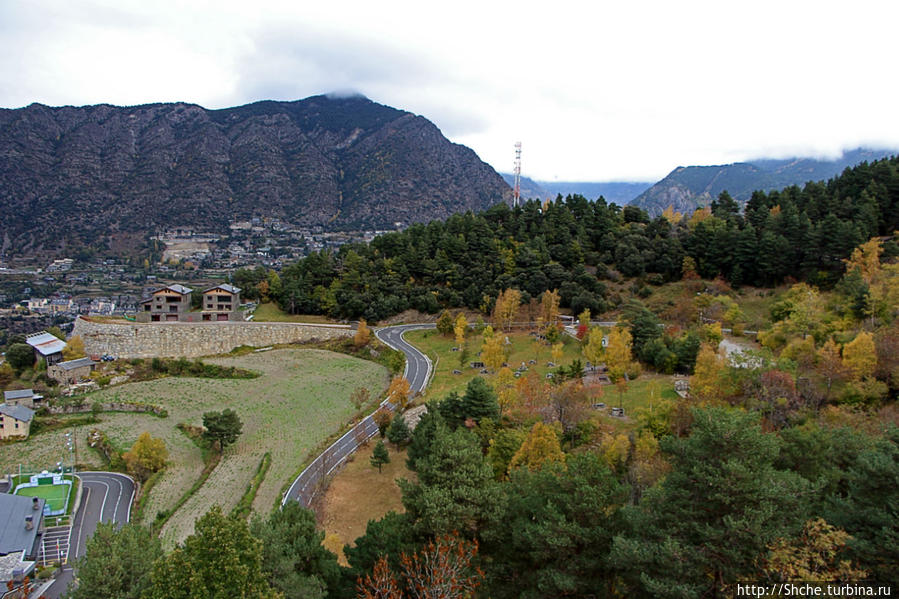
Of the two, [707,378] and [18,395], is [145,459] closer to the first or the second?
[18,395]

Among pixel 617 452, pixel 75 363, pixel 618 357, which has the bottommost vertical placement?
pixel 75 363

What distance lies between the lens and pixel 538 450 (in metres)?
16.6

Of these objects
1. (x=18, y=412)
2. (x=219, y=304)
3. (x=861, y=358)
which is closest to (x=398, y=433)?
(x=861, y=358)

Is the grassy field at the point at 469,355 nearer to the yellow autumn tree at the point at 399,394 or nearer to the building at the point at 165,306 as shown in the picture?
the yellow autumn tree at the point at 399,394

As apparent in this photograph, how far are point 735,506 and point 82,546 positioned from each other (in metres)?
21.3

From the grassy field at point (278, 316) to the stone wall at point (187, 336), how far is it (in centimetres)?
203

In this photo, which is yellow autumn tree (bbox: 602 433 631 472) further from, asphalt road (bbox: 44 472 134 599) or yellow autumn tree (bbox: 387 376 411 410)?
asphalt road (bbox: 44 472 134 599)

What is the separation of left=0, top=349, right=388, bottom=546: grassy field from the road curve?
2.76 ft

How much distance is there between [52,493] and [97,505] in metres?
2.32

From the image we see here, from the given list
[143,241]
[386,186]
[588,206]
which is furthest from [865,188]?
[143,241]

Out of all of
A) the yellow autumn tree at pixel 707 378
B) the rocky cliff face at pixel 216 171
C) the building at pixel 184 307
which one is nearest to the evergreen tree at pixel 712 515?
the yellow autumn tree at pixel 707 378

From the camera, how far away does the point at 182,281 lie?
7825cm

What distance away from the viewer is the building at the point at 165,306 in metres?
45.2

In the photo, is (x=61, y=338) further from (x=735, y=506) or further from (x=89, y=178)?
(x=89, y=178)
